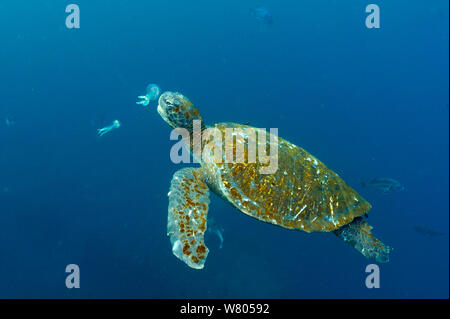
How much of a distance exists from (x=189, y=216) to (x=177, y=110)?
60.0 inches

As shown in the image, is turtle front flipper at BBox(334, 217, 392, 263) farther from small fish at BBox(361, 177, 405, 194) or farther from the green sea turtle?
small fish at BBox(361, 177, 405, 194)

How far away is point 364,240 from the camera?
3787 mm

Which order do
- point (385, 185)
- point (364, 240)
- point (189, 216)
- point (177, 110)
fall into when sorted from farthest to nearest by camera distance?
point (385, 185) < point (177, 110) < point (364, 240) < point (189, 216)

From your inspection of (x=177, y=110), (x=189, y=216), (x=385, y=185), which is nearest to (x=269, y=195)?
(x=189, y=216)

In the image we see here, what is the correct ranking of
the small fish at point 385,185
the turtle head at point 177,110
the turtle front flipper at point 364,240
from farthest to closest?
the small fish at point 385,185
the turtle head at point 177,110
the turtle front flipper at point 364,240

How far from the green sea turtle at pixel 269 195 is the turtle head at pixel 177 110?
0.8 inches

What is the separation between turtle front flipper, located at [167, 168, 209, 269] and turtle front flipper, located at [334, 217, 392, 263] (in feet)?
6.40

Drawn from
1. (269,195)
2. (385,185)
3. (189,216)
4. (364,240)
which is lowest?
(364,240)

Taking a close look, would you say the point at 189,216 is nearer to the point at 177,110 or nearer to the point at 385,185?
the point at 177,110

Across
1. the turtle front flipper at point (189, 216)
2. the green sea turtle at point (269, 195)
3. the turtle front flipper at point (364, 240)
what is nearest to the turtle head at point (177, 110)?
the green sea turtle at point (269, 195)

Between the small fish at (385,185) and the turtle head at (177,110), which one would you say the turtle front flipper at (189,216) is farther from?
the small fish at (385,185)

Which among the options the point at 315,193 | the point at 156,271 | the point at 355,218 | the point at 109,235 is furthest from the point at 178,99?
the point at 109,235

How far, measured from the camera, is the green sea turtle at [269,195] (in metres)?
3.33
